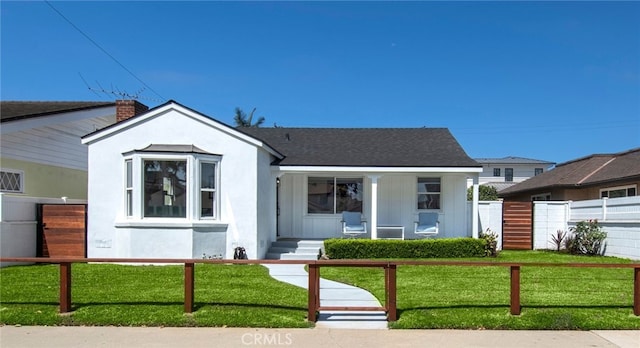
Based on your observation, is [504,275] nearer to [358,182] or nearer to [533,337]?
[533,337]

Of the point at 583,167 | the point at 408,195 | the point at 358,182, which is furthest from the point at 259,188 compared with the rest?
the point at 583,167

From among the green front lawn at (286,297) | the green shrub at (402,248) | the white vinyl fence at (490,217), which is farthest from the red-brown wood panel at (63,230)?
the white vinyl fence at (490,217)

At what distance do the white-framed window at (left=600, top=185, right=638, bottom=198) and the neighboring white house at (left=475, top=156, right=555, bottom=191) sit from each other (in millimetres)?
35493

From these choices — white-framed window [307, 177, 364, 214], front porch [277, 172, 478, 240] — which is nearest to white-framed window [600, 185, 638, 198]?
front porch [277, 172, 478, 240]

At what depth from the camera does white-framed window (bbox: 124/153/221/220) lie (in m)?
11.8

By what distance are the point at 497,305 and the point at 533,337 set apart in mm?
1239

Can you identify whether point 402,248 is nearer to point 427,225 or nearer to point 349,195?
point 427,225

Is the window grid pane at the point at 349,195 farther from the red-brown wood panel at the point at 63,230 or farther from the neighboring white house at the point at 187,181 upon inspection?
the red-brown wood panel at the point at 63,230

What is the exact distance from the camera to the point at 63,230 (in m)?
12.5

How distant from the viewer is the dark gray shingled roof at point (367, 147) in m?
14.3

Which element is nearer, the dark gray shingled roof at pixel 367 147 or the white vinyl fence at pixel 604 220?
the white vinyl fence at pixel 604 220

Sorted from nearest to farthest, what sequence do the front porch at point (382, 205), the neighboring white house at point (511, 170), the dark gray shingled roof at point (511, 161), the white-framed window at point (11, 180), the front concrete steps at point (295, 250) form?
the white-framed window at point (11, 180) → the front concrete steps at point (295, 250) → the front porch at point (382, 205) → the neighboring white house at point (511, 170) → the dark gray shingled roof at point (511, 161)

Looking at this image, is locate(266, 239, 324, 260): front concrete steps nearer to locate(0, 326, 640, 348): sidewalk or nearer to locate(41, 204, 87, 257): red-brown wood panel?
locate(41, 204, 87, 257): red-brown wood panel

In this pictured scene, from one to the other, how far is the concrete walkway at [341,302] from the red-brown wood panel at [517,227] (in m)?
8.21
